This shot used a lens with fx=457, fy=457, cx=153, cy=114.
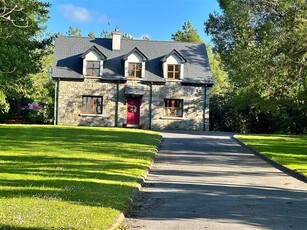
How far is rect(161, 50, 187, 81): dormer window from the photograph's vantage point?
40656 millimetres

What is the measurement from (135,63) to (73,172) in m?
28.9

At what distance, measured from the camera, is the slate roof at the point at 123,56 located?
40438 millimetres

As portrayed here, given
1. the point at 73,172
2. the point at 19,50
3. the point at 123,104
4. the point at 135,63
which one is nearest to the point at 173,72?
the point at 135,63

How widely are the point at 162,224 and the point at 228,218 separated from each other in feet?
4.28

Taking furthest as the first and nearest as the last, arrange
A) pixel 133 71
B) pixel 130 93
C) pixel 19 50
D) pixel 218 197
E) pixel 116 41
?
pixel 116 41 → pixel 133 71 → pixel 130 93 → pixel 19 50 → pixel 218 197

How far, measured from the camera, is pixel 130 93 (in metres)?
39.7

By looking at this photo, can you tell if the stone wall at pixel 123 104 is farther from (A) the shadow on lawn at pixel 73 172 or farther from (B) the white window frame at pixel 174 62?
(A) the shadow on lawn at pixel 73 172

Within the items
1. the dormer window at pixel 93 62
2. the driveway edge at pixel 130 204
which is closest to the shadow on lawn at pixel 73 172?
the driveway edge at pixel 130 204

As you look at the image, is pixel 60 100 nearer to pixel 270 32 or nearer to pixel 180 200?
pixel 270 32

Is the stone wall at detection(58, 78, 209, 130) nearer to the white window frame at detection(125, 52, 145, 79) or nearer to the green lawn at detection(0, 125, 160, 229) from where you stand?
the white window frame at detection(125, 52, 145, 79)

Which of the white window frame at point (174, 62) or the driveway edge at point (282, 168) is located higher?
the white window frame at point (174, 62)

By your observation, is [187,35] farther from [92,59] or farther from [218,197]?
[218,197]

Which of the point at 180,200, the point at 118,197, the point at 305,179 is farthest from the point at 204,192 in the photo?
the point at 305,179

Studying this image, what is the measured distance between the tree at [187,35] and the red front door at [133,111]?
117 ft
